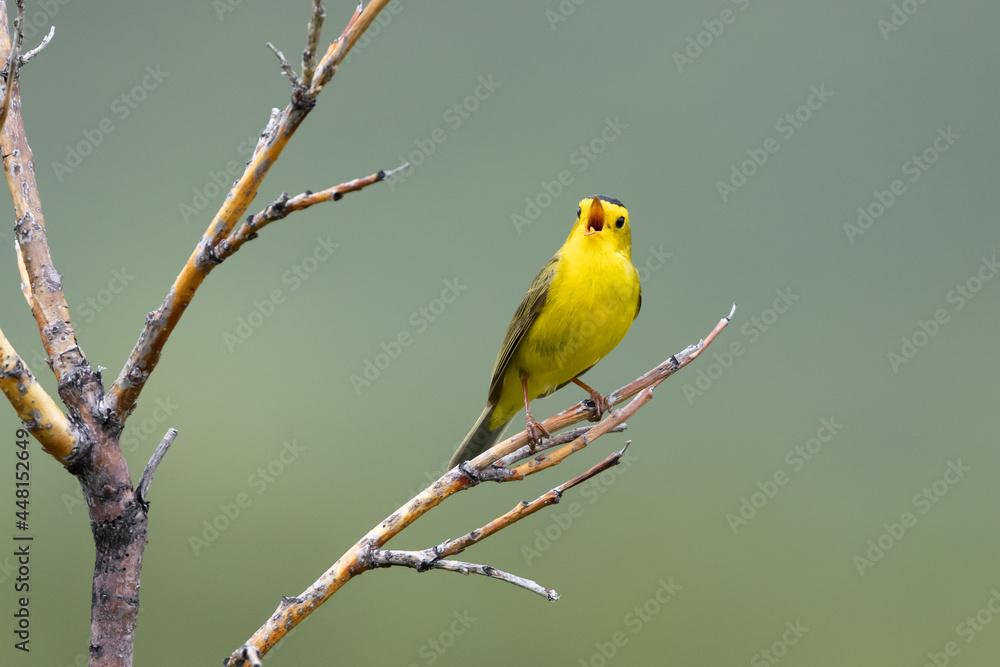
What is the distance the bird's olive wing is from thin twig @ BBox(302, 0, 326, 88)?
1.53m

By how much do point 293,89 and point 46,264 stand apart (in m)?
0.63

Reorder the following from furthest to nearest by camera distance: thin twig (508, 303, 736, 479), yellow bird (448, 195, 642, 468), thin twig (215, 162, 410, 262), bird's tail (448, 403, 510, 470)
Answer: bird's tail (448, 403, 510, 470)
yellow bird (448, 195, 642, 468)
thin twig (508, 303, 736, 479)
thin twig (215, 162, 410, 262)

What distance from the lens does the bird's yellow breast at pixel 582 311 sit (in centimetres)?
265

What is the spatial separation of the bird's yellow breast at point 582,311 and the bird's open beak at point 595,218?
169mm

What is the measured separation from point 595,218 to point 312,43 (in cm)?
134

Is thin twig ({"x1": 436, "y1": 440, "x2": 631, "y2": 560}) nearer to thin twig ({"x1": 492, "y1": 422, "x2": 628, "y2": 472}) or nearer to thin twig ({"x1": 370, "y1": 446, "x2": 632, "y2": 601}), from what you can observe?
thin twig ({"x1": 370, "y1": 446, "x2": 632, "y2": 601})

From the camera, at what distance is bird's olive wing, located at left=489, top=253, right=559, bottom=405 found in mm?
2758

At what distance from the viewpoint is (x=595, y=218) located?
2482 mm

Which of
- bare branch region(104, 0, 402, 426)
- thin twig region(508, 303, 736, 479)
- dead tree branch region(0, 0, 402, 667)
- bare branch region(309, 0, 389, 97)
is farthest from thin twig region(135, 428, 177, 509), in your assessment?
bare branch region(309, 0, 389, 97)

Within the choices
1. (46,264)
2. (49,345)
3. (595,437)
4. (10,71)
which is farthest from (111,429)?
(595,437)

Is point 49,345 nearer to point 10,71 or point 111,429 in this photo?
point 111,429

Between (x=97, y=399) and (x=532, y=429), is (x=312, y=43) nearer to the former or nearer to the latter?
(x=97, y=399)

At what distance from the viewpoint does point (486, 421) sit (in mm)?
2943

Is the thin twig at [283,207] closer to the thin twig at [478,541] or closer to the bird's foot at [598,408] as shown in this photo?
the thin twig at [478,541]
